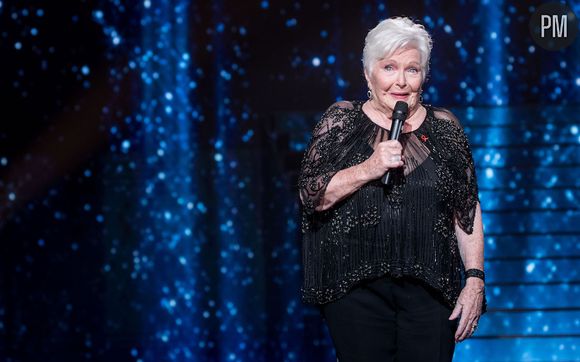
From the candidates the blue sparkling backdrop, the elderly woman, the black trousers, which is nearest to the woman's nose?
the elderly woman

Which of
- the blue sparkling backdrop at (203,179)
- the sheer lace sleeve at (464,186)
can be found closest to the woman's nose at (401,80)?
the sheer lace sleeve at (464,186)

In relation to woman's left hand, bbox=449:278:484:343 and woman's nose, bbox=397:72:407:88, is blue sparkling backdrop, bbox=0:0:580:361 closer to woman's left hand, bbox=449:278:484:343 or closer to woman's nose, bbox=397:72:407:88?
woman's left hand, bbox=449:278:484:343

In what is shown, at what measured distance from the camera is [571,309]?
4.71m

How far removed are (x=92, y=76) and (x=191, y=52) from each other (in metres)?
0.65

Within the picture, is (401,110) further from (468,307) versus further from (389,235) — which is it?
(468,307)

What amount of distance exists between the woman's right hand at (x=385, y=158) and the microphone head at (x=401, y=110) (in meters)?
0.08

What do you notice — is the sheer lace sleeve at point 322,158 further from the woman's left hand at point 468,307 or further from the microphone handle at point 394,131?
the woman's left hand at point 468,307

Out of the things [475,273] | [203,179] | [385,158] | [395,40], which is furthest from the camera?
[203,179]

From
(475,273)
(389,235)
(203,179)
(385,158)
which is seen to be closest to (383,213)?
(389,235)

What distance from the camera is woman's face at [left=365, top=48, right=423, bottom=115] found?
186 centimetres

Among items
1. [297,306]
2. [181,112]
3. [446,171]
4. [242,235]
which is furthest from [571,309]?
[446,171]

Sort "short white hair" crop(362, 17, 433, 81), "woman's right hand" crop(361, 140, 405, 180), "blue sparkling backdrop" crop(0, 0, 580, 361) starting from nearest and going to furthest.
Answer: "woman's right hand" crop(361, 140, 405, 180), "short white hair" crop(362, 17, 433, 81), "blue sparkling backdrop" crop(0, 0, 580, 361)

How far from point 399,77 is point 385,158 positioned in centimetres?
25

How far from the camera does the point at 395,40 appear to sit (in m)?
1.84
